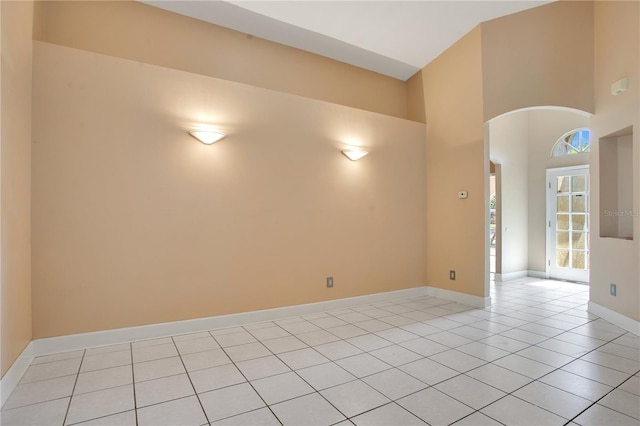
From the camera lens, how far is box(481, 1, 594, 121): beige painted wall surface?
393 cm

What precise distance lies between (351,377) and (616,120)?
394cm

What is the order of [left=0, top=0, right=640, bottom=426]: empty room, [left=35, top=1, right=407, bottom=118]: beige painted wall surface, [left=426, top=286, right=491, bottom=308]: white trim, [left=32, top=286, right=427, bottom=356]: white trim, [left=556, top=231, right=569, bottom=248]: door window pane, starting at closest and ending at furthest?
[left=0, top=0, right=640, bottom=426]: empty room → [left=32, top=286, right=427, bottom=356]: white trim → [left=35, top=1, right=407, bottom=118]: beige painted wall surface → [left=426, top=286, right=491, bottom=308]: white trim → [left=556, top=231, right=569, bottom=248]: door window pane

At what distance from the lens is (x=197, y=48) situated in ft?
12.3

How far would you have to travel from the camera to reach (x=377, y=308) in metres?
4.19

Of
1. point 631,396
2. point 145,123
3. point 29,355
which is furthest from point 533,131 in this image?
point 29,355

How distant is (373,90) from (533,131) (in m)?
3.55

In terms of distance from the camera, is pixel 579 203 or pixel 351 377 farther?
pixel 579 203

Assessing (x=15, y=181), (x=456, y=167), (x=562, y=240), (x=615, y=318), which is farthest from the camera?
(x=562, y=240)

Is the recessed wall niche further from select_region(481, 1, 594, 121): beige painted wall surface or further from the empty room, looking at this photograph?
select_region(481, 1, 594, 121): beige painted wall surface

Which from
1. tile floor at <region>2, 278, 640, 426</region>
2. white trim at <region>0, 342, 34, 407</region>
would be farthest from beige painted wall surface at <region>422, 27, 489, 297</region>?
white trim at <region>0, 342, 34, 407</region>

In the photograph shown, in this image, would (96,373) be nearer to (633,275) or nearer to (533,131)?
(633,275)

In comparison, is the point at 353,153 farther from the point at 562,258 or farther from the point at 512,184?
the point at 562,258

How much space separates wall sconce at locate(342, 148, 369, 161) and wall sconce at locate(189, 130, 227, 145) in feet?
5.38

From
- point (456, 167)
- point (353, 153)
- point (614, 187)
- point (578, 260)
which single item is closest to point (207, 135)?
point (353, 153)
